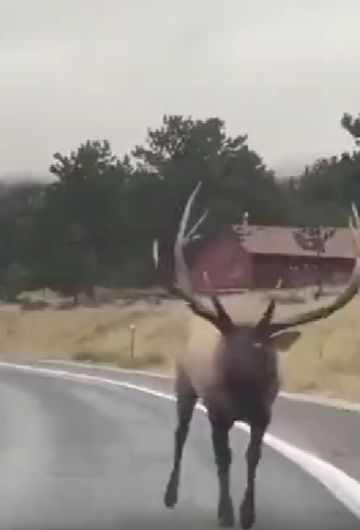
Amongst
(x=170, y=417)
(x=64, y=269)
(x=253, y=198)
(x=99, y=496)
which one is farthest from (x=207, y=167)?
(x=99, y=496)

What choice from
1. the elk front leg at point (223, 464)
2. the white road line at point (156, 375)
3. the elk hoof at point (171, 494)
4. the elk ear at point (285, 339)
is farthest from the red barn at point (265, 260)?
the elk hoof at point (171, 494)

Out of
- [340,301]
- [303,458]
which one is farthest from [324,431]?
[340,301]

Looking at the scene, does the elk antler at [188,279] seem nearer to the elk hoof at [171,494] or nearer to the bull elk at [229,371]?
the bull elk at [229,371]

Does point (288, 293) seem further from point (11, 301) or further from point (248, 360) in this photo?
point (11, 301)

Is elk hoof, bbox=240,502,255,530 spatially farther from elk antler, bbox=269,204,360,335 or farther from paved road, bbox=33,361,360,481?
paved road, bbox=33,361,360,481

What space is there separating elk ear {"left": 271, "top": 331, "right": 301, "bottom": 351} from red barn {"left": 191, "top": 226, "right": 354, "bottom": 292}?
0.35 meters

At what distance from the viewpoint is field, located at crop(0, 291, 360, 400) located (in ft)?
40.8

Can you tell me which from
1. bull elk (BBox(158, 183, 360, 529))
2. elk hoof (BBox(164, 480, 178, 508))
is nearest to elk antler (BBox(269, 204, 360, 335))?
bull elk (BBox(158, 183, 360, 529))

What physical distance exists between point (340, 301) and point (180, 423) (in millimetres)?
1964

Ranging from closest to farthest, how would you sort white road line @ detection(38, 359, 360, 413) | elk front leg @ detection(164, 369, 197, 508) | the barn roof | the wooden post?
the barn roof → elk front leg @ detection(164, 369, 197, 508) → the wooden post → white road line @ detection(38, 359, 360, 413)

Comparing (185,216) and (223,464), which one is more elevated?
(185,216)

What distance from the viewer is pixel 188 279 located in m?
11.8

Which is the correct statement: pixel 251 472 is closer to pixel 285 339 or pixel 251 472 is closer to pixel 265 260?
pixel 285 339

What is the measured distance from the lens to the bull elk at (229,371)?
39.6 feet
